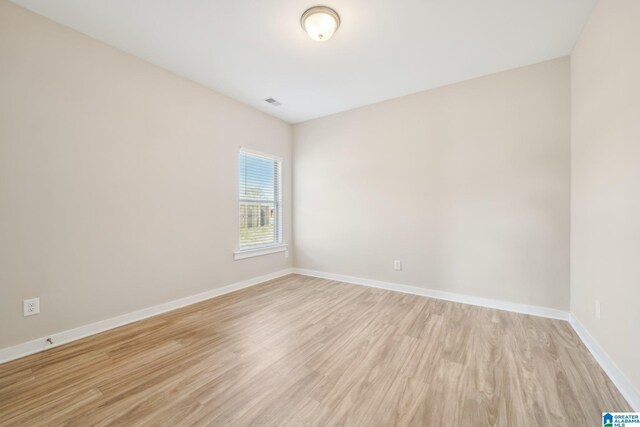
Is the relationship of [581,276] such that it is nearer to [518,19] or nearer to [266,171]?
[518,19]

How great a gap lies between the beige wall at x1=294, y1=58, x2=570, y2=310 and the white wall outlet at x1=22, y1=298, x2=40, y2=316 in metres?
3.15

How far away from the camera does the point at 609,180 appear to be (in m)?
1.71

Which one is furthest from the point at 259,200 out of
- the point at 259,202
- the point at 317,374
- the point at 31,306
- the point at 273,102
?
the point at 317,374

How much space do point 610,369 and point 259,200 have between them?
3.91 metres

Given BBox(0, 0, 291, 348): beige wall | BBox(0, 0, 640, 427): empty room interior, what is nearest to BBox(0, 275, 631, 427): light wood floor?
BBox(0, 0, 640, 427): empty room interior

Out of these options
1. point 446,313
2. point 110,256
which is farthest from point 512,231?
point 110,256

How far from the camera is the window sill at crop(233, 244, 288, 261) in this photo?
3.54m

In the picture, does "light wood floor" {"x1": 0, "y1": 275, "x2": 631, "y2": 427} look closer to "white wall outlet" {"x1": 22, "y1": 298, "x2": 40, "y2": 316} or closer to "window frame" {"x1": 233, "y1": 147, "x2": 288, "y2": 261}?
"white wall outlet" {"x1": 22, "y1": 298, "x2": 40, "y2": 316}

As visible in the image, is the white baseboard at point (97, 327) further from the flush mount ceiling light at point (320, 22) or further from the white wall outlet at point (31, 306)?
the flush mount ceiling light at point (320, 22)

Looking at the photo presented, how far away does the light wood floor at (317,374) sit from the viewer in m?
1.36

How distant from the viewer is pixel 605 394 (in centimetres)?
150

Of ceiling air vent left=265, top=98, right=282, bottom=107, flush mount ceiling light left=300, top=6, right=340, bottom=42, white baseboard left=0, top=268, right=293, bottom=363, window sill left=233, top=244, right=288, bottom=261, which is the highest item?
ceiling air vent left=265, top=98, right=282, bottom=107

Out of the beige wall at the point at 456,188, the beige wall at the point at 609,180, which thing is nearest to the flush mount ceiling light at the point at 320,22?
the beige wall at the point at 456,188

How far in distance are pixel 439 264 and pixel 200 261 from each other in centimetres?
301
